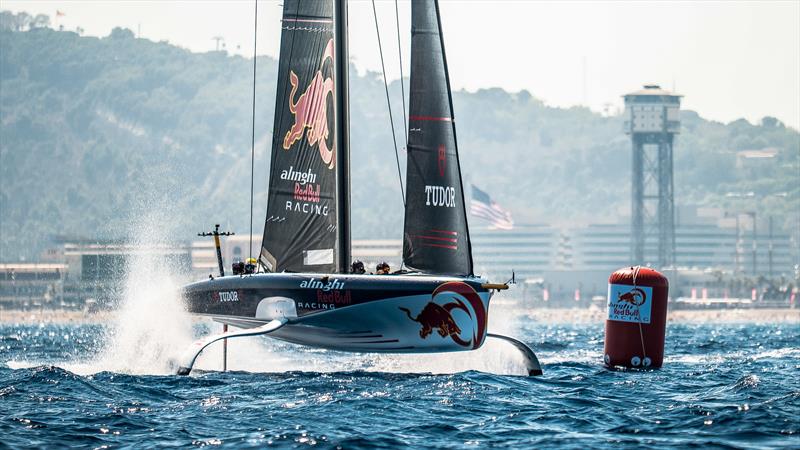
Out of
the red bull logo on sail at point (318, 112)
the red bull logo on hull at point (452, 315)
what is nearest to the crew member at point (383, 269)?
the red bull logo on hull at point (452, 315)

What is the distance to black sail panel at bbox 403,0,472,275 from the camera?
30203mm

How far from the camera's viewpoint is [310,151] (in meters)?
32.4

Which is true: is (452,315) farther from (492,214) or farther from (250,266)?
(492,214)

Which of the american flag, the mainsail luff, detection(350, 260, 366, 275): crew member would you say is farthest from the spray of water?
the american flag

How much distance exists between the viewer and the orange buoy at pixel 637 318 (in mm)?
31281

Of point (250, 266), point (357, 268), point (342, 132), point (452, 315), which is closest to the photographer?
point (452, 315)

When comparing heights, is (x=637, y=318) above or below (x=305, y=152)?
below

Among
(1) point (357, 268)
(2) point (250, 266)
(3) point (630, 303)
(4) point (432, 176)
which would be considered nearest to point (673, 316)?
(3) point (630, 303)

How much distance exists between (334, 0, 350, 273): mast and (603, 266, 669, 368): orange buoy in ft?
20.4

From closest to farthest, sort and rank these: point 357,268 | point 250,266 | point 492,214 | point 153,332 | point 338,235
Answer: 1. point 357,268
2. point 338,235
3. point 250,266
4. point 153,332
5. point 492,214

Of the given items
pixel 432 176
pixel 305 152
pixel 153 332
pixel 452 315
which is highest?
pixel 305 152

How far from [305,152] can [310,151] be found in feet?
0.45

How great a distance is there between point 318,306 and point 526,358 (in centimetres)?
486

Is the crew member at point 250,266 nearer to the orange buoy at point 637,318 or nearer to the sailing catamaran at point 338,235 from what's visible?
the sailing catamaran at point 338,235
